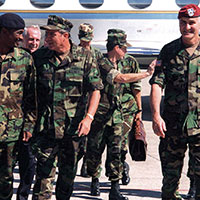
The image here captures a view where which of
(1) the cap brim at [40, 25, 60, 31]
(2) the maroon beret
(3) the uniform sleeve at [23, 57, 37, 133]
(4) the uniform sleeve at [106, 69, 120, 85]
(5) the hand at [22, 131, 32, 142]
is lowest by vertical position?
(5) the hand at [22, 131, 32, 142]

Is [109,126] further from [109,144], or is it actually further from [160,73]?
[160,73]

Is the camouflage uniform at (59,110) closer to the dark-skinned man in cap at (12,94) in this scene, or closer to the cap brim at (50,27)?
the cap brim at (50,27)

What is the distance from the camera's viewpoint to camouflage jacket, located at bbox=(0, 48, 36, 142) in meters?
5.82

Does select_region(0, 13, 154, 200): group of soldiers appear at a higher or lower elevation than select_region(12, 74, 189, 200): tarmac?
higher

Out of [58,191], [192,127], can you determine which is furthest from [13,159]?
[192,127]

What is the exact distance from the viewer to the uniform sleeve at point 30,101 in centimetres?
602

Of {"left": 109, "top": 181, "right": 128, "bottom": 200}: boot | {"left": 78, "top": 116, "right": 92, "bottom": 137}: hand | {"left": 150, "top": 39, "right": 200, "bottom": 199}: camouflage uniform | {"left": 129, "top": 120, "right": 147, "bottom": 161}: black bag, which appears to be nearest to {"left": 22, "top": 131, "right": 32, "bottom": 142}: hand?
{"left": 78, "top": 116, "right": 92, "bottom": 137}: hand

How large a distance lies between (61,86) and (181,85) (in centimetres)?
113

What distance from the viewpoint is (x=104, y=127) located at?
308 inches

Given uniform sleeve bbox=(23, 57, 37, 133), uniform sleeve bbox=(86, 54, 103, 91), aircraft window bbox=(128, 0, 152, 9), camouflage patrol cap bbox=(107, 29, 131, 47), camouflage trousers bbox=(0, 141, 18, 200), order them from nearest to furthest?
camouflage trousers bbox=(0, 141, 18, 200)
uniform sleeve bbox=(23, 57, 37, 133)
uniform sleeve bbox=(86, 54, 103, 91)
camouflage patrol cap bbox=(107, 29, 131, 47)
aircraft window bbox=(128, 0, 152, 9)

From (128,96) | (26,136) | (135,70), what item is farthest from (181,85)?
(128,96)

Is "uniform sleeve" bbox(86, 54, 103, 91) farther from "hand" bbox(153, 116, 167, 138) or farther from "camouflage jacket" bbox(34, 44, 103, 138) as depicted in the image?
"hand" bbox(153, 116, 167, 138)

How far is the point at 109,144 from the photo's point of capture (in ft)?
25.7

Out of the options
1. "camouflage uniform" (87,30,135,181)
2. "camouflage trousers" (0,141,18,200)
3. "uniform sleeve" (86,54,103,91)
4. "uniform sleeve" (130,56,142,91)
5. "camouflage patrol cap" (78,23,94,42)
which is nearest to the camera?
"camouflage trousers" (0,141,18,200)
